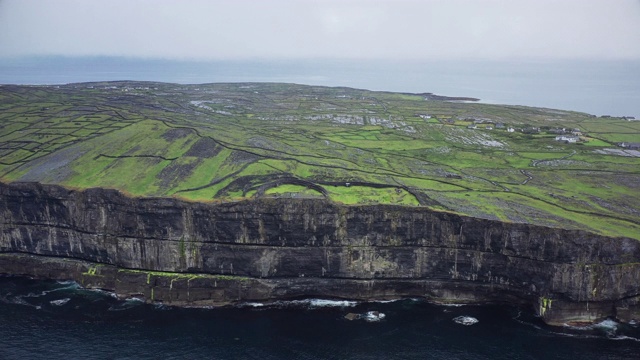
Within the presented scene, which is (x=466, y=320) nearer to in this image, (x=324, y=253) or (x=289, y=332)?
(x=324, y=253)

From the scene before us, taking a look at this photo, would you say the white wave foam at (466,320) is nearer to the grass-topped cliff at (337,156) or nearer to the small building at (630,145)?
the grass-topped cliff at (337,156)

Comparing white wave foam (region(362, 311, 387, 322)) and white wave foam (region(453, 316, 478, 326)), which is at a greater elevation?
white wave foam (region(453, 316, 478, 326))

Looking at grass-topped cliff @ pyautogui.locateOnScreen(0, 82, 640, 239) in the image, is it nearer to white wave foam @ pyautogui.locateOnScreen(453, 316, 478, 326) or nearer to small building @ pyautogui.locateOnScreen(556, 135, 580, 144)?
small building @ pyautogui.locateOnScreen(556, 135, 580, 144)

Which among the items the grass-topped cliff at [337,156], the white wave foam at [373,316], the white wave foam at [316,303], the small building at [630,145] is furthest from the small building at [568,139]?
the white wave foam at [316,303]

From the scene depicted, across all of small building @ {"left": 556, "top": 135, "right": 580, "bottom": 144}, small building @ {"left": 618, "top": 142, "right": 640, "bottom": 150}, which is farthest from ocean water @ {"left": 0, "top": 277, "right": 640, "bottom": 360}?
small building @ {"left": 618, "top": 142, "right": 640, "bottom": 150}

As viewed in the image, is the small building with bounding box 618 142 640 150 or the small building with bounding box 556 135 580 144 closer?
the small building with bounding box 618 142 640 150

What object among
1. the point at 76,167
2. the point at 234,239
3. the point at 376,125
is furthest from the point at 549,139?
the point at 76,167

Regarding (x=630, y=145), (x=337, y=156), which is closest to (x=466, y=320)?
(x=337, y=156)
